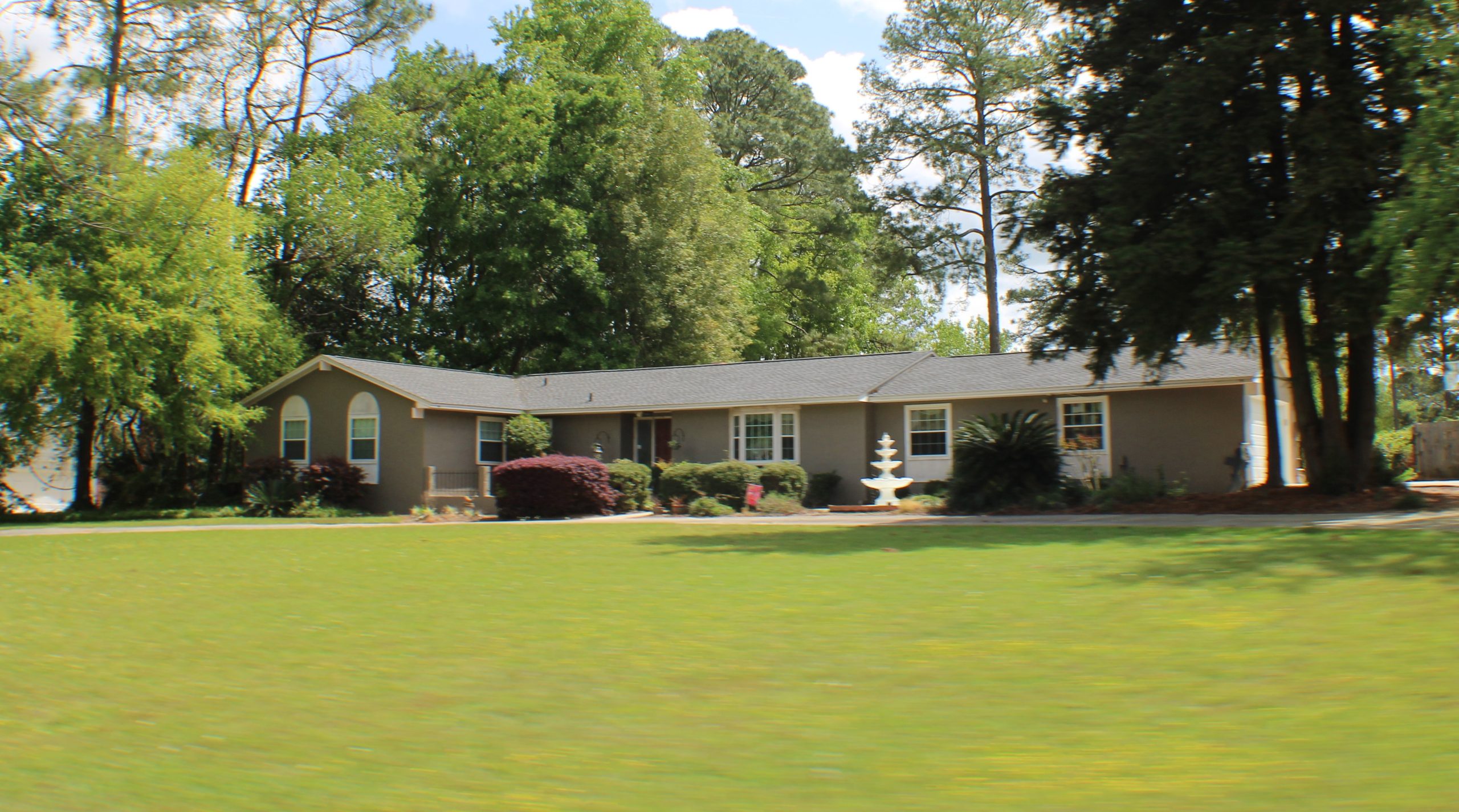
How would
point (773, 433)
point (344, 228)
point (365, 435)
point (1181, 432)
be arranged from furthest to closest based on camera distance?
point (344, 228), point (365, 435), point (773, 433), point (1181, 432)

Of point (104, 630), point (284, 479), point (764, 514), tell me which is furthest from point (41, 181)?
point (104, 630)

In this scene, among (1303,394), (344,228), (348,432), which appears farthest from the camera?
(344,228)

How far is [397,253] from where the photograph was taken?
127ft

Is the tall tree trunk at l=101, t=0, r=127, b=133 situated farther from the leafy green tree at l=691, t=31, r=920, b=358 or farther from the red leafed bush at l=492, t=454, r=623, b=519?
the leafy green tree at l=691, t=31, r=920, b=358

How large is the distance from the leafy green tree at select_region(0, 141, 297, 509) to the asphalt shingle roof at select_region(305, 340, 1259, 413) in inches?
145

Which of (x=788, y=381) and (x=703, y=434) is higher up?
(x=788, y=381)

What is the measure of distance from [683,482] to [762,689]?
65.3ft

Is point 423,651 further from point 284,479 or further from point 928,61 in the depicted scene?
point 928,61

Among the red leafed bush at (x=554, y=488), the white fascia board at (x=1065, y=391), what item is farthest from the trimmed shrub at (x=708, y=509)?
the white fascia board at (x=1065, y=391)

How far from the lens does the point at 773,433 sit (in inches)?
1118

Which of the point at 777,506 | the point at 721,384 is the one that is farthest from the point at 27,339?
the point at 777,506

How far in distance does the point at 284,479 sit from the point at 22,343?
681cm

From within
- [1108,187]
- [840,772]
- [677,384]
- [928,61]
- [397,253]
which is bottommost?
[840,772]

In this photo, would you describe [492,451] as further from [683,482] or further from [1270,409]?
[1270,409]
